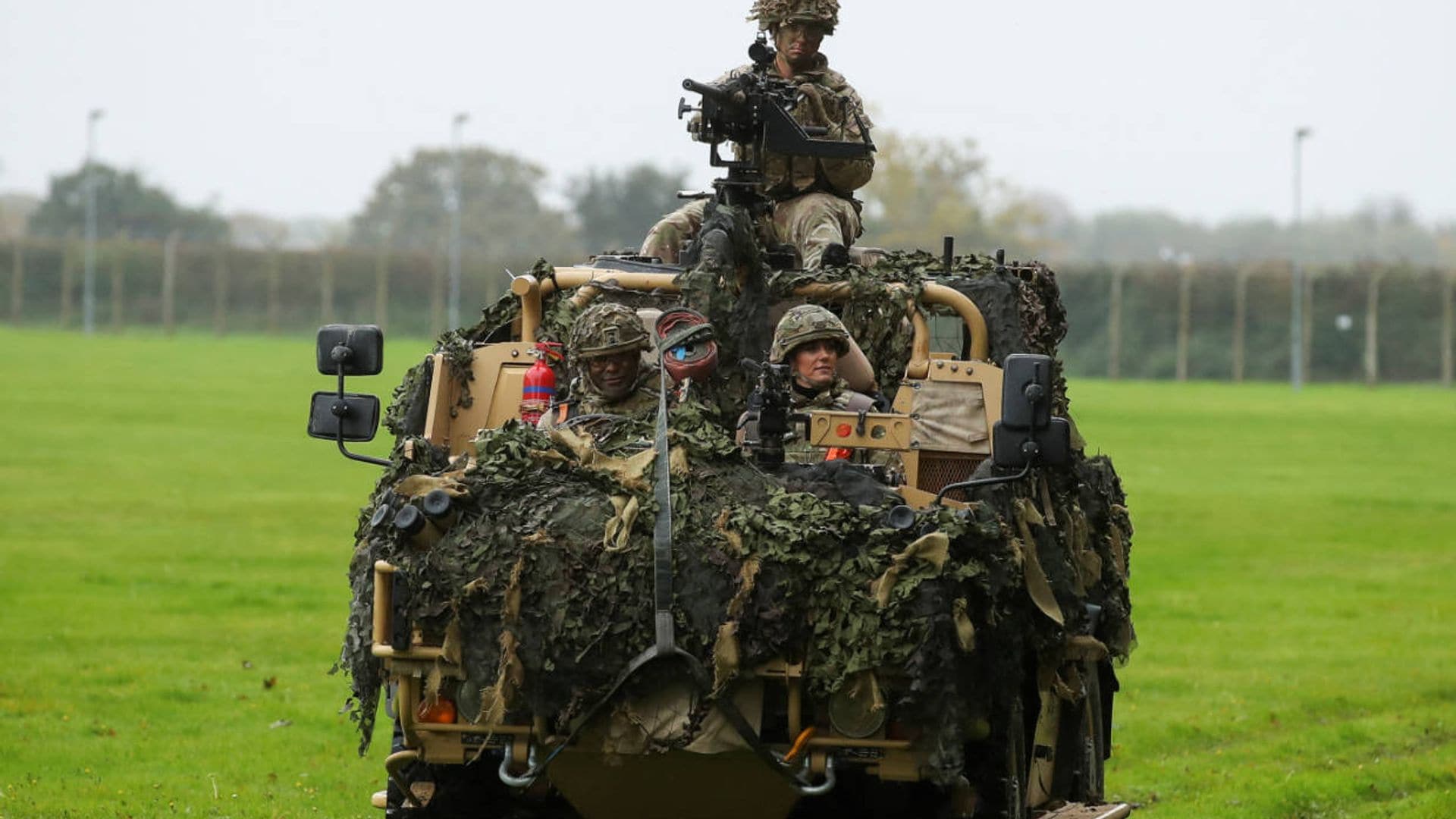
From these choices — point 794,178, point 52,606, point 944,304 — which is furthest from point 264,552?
point 944,304

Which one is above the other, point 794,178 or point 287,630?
point 794,178

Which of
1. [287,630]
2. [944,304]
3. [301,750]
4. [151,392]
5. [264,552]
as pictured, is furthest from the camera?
[151,392]

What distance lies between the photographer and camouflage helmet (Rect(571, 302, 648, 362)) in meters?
10.4

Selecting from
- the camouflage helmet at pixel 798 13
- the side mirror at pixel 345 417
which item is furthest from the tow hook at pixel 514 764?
the camouflage helmet at pixel 798 13

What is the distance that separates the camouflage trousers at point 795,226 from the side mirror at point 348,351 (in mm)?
2257

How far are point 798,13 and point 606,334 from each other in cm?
362

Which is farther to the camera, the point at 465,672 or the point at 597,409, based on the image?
the point at 597,409

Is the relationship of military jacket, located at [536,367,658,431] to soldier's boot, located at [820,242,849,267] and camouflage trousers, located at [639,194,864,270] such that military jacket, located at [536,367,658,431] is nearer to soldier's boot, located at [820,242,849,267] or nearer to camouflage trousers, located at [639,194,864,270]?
soldier's boot, located at [820,242,849,267]

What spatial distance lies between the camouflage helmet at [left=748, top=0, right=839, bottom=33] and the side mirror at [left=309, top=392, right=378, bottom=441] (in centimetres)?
369

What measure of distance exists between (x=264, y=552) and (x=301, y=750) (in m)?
10.6

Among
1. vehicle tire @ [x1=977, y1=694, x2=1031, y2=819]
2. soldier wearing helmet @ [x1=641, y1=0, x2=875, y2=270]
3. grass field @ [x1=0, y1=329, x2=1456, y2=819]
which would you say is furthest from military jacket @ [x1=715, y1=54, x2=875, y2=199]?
vehicle tire @ [x1=977, y1=694, x2=1031, y2=819]

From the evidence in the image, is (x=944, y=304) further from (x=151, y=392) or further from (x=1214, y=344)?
(x=1214, y=344)

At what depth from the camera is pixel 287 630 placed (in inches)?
781

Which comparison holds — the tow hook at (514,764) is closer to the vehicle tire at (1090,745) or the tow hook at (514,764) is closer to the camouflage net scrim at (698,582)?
the camouflage net scrim at (698,582)
